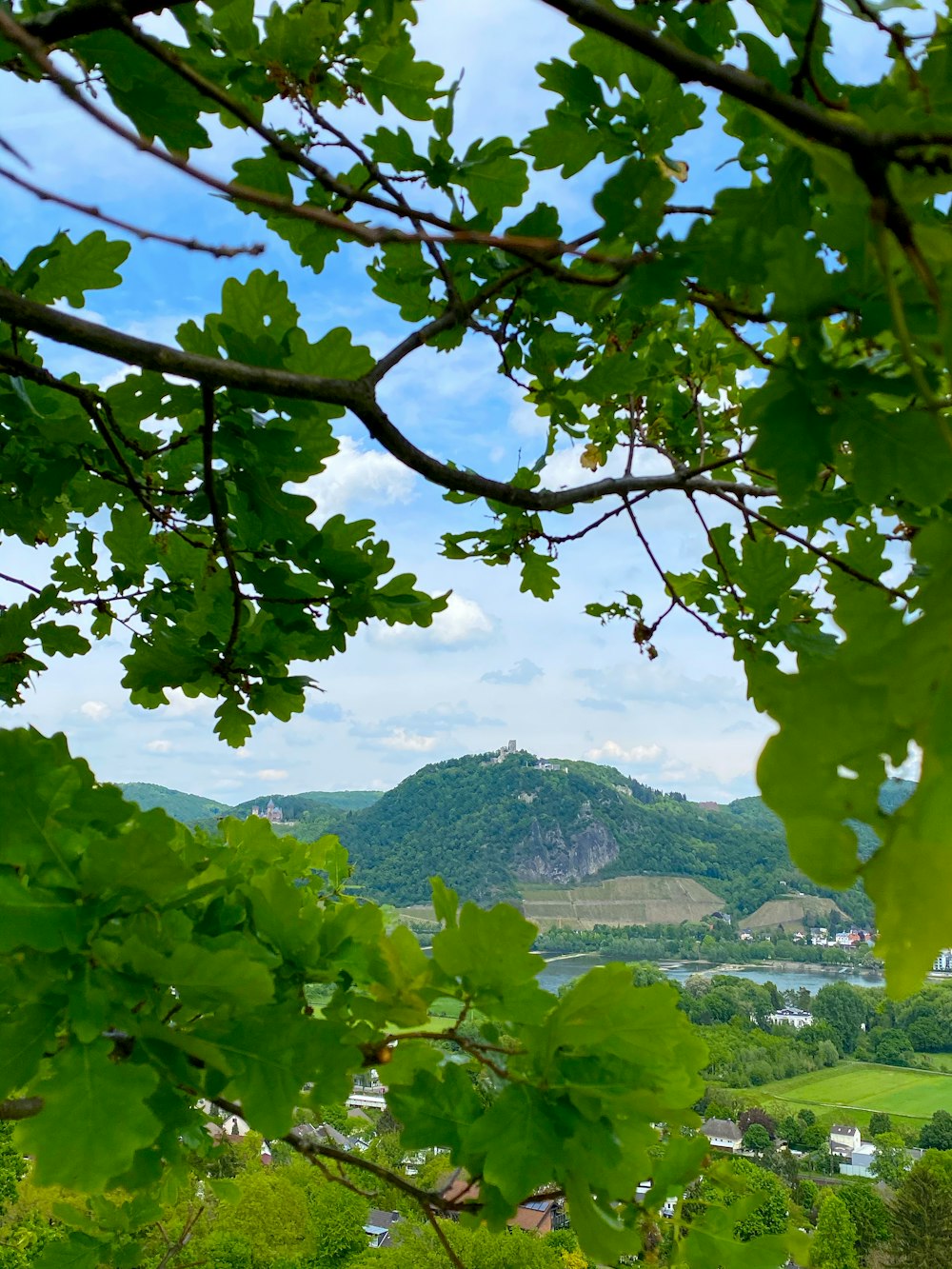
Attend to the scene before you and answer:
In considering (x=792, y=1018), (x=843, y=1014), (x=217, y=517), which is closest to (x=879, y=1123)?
(x=843, y=1014)

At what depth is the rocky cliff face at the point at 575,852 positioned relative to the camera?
61.8m

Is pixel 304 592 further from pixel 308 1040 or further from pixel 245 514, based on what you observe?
pixel 308 1040

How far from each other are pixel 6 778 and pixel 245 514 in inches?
28.7

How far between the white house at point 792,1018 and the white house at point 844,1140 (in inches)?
309

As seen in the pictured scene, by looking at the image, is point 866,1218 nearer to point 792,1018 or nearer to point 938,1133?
point 938,1133

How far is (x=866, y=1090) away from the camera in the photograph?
43.7 metres

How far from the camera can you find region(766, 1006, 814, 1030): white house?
152 feet

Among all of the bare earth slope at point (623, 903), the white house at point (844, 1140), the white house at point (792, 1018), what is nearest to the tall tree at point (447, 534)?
the white house at point (844, 1140)

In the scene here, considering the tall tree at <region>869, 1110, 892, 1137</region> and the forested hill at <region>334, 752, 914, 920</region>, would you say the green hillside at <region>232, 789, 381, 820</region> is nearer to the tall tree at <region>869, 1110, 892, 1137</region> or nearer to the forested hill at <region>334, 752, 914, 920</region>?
the forested hill at <region>334, 752, 914, 920</region>

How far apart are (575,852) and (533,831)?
7956 millimetres

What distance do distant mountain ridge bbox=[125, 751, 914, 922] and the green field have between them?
824 centimetres

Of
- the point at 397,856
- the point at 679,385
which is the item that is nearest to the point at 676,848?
the point at 397,856

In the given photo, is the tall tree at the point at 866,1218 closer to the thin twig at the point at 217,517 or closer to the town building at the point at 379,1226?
the town building at the point at 379,1226

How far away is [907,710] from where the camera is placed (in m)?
0.38
